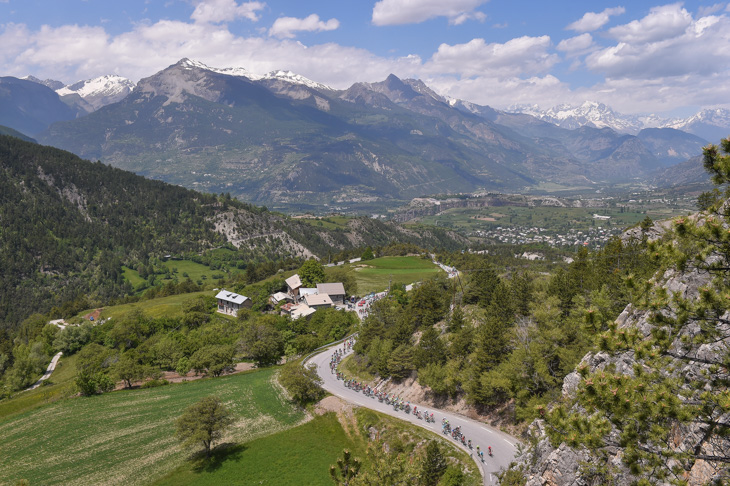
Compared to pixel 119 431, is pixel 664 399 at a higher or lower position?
higher

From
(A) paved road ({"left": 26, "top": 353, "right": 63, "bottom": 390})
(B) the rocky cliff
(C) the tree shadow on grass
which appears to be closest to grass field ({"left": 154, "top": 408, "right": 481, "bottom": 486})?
(C) the tree shadow on grass

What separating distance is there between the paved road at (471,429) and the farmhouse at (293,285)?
69.2 meters

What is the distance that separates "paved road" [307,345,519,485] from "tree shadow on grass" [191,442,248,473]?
18001 millimetres

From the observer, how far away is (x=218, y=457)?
5181 cm

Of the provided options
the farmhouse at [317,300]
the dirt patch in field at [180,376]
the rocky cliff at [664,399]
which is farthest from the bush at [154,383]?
the rocky cliff at [664,399]

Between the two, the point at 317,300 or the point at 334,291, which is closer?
the point at 317,300

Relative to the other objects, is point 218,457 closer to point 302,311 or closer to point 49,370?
point 302,311

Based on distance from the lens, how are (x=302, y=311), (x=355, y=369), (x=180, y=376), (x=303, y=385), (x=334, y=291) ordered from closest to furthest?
(x=303, y=385)
(x=355, y=369)
(x=180, y=376)
(x=302, y=311)
(x=334, y=291)

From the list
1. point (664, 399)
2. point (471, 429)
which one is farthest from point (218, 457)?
point (664, 399)

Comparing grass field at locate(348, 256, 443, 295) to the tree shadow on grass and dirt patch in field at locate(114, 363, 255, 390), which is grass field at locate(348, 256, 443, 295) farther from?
the tree shadow on grass

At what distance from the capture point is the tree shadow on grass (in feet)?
164

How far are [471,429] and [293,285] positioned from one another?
100675 mm

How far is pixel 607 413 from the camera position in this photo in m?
14.7

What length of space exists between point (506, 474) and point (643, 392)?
2716 cm
